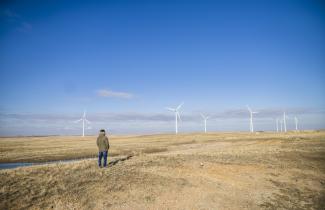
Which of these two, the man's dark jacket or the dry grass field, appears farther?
the man's dark jacket

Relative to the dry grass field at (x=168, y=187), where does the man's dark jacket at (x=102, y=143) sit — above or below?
above

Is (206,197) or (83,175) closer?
(206,197)

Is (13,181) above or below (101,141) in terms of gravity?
below

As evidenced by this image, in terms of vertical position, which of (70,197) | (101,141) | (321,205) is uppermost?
(101,141)

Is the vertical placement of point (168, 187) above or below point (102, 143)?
below

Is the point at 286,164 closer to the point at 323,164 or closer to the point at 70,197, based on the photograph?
the point at 323,164

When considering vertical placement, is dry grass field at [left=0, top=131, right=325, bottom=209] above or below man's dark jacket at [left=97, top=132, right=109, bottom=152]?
below

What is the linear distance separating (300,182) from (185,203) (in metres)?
10.9

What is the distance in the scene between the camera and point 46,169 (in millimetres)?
21641

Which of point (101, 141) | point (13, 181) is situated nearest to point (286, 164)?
point (101, 141)

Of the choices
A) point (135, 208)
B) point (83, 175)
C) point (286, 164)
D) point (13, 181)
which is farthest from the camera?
point (286, 164)

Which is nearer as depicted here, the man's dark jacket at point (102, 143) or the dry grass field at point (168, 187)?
the dry grass field at point (168, 187)

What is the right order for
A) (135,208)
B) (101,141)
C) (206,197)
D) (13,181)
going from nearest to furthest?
(135,208)
(206,197)
(13,181)
(101,141)

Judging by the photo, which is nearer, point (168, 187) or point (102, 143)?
point (168, 187)
